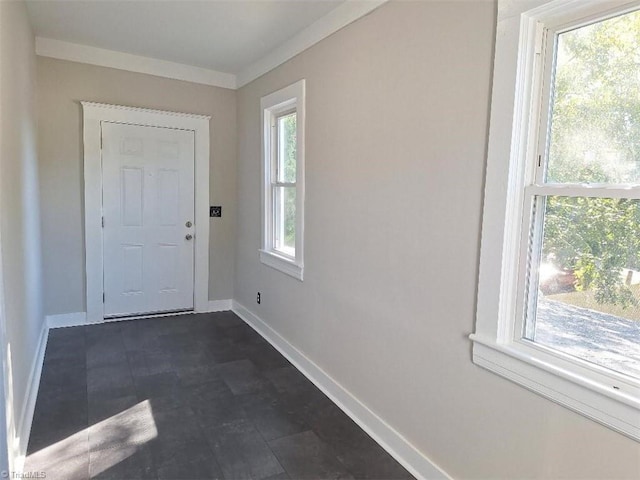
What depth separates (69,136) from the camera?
3.66 m

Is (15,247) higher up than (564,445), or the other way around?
(15,247)

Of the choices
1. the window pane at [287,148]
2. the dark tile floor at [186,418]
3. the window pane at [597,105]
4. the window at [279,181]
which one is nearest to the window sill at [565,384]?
the window pane at [597,105]

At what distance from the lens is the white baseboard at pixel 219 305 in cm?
446

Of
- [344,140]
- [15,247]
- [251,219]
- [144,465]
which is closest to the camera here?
[144,465]

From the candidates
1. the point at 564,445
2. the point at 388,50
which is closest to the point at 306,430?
the point at 564,445

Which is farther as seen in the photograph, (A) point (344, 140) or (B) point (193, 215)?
(B) point (193, 215)

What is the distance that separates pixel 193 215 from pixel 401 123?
2816 millimetres

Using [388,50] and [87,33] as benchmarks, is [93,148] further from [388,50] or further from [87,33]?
[388,50]

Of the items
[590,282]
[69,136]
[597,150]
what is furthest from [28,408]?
[597,150]

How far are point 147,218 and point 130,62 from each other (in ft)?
4.78

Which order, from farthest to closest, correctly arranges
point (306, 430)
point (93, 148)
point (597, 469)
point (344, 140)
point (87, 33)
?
1. point (93, 148)
2. point (87, 33)
3. point (344, 140)
4. point (306, 430)
5. point (597, 469)

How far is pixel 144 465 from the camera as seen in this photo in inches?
78.3

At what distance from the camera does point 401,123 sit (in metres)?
2.07

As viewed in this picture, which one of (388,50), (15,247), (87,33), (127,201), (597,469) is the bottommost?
(597,469)
